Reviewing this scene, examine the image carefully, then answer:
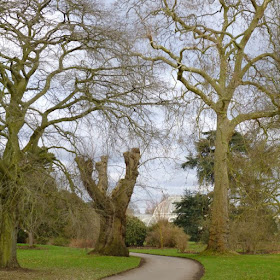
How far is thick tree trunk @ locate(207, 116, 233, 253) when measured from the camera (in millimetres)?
21328

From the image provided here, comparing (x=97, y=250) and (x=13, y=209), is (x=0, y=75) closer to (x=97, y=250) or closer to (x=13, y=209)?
(x=13, y=209)

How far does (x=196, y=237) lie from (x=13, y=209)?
90.0ft

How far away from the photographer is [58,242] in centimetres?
3603

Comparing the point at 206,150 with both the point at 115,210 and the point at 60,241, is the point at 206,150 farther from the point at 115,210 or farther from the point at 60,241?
the point at 60,241

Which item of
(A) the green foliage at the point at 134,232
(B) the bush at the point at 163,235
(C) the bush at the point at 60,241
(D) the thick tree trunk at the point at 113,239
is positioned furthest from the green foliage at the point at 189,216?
(D) the thick tree trunk at the point at 113,239

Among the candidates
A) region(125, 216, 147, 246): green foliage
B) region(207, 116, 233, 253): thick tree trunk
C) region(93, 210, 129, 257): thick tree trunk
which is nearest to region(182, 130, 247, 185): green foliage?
region(207, 116, 233, 253): thick tree trunk

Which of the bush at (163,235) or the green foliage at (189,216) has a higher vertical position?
the green foliage at (189,216)

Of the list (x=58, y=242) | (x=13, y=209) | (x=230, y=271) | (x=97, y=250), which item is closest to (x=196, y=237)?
(x=58, y=242)

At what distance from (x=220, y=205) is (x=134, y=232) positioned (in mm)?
14484

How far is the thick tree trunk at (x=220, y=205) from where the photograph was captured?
2133 cm

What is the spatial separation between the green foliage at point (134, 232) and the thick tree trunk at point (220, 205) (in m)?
13.5

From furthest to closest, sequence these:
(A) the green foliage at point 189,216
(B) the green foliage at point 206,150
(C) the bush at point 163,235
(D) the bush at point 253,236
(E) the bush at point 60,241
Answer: (A) the green foliage at point 189,216 → (E) the bush at point 60,241 → (C) the bush at point 163,235 → (D) the bush at point 253,236 → (B) the green foliage at point 206,150

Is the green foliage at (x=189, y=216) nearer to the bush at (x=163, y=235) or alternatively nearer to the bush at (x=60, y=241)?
the bush at (x=163, y=235)

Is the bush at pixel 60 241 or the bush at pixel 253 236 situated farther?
the bush at pixel 60 241
